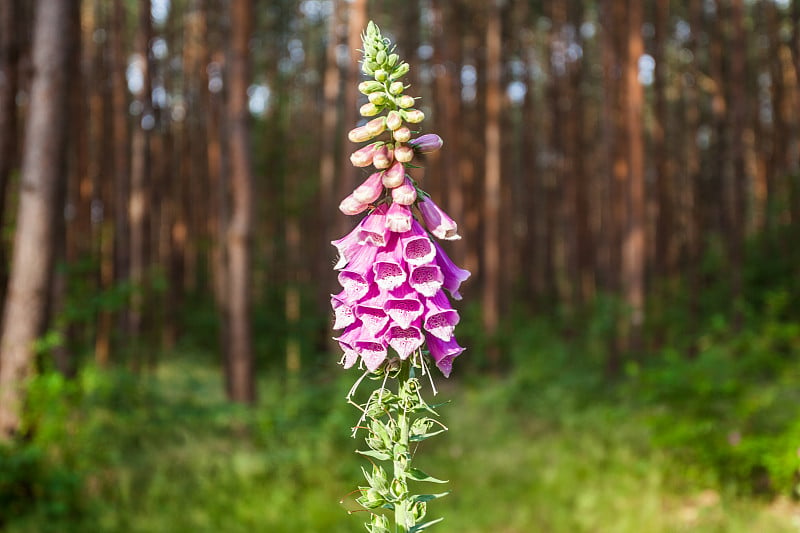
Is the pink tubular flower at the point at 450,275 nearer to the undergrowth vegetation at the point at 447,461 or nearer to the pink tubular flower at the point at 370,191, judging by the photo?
the pink tubular flower at the point at 370,191

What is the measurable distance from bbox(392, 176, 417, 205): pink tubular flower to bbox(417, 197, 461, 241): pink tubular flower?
4.4 inches

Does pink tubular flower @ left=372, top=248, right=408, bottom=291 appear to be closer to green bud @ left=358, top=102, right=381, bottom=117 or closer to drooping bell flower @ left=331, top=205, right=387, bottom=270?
drooping bell flower @ left=331, top=205, right=387, bottom=270

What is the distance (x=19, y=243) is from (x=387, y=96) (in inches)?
266

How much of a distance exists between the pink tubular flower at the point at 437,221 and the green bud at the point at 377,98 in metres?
0.26

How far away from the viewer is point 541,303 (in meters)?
26.0

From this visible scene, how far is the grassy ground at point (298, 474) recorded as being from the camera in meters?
6.55

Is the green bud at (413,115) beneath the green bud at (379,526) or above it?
above

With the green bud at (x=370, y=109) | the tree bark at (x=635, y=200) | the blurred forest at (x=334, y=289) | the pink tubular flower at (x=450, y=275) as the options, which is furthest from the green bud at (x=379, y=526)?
the tree bark at (x=635, y=200)

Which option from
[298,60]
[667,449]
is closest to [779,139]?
[667,449]

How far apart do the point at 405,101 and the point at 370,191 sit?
0.23m

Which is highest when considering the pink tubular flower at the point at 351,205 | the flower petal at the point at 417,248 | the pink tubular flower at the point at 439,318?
the pink tubular flower at the point at 351,205

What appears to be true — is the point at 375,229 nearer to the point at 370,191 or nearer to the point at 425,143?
the point at 370,191

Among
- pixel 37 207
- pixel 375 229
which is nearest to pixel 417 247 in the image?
pixel 375 229

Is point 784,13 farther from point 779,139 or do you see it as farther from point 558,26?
point 558,26
